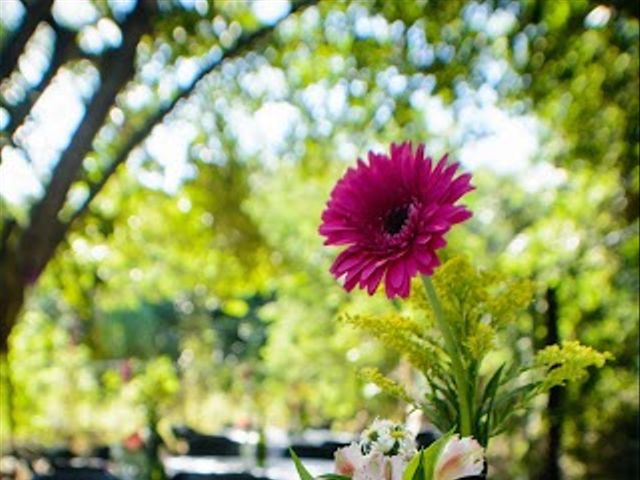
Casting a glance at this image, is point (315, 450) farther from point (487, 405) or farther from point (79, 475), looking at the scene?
point (487, 405)

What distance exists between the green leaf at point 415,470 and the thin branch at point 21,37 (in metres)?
1.97

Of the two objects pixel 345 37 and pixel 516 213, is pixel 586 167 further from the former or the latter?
pixel 516 213

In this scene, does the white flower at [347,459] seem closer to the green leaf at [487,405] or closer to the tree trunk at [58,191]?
the green leaf at [487,405]

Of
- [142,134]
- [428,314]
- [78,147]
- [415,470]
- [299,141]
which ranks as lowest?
[415,470]

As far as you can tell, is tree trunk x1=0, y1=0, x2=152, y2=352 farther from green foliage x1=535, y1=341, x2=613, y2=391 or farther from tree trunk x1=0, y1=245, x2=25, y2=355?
green foliage x1=535, y1=341, x2=613, y2=391

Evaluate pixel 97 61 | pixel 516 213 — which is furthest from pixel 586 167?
pixel 516 213

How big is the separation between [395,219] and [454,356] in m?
0.21

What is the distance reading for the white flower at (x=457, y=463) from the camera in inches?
45.2

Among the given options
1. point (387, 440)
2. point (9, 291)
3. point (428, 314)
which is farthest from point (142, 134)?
point (387, 440)

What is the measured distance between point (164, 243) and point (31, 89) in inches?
114

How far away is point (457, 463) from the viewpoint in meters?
1.15

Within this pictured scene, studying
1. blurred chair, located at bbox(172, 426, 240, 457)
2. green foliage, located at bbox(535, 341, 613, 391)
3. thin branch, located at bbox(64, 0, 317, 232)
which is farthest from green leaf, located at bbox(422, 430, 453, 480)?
blurred chair, located at bbox(172, 426, 240, 457)

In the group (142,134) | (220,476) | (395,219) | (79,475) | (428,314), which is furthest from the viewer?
(79,475)

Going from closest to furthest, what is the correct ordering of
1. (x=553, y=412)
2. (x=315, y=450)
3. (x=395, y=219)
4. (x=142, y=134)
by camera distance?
(x=395, y=219) < (x=142, y=134) < (x=553, y=412) < (x=315, y=450)
